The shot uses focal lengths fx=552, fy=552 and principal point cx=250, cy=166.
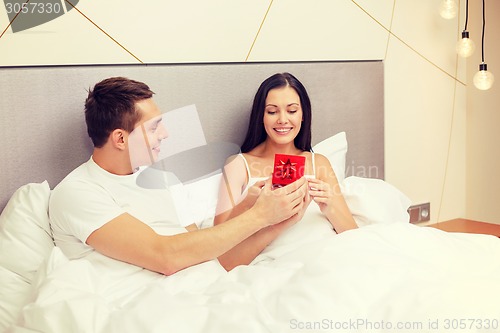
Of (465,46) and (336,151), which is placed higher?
(465,46)

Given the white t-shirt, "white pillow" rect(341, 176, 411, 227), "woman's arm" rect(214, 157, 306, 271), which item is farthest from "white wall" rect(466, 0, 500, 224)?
the white t-shirt

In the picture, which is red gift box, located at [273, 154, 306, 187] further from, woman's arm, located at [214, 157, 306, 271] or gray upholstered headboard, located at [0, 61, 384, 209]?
gray upholstered headboard, located at [0, 61, 384, 209]

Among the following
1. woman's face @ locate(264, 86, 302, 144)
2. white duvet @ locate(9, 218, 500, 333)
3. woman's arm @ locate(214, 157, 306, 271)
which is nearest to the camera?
white duvet @ locate(9, 218, 500, 333)

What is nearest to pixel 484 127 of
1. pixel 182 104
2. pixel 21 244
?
pixel 182 104

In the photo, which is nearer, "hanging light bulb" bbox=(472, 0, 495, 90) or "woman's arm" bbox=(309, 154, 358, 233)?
"woman's arm" bbox=(309, 154, 358, 233)

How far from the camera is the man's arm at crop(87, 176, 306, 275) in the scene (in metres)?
1.55

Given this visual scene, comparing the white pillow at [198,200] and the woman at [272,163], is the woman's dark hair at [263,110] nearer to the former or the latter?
the woman at [272,163]

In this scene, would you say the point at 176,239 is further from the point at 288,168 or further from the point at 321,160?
the point at 321,160

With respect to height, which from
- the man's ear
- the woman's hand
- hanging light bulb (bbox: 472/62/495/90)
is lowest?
the woman's hand

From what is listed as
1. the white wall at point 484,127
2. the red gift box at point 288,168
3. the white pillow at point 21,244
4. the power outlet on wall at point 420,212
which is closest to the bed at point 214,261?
the white pillow at point 21,244

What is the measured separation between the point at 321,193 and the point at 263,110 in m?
0.42

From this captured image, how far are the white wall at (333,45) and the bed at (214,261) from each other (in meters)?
0.07

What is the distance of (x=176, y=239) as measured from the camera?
1.60 meters

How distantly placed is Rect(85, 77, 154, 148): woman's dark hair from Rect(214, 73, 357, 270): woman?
490mm
